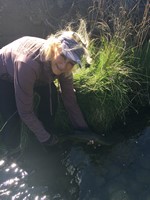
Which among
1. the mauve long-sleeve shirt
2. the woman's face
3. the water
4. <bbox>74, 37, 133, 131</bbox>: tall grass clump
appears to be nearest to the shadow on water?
the water

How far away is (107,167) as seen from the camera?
489cm

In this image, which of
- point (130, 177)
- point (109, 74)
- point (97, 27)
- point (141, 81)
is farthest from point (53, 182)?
point (97, 27)

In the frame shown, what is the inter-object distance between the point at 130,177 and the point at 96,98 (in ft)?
3.97

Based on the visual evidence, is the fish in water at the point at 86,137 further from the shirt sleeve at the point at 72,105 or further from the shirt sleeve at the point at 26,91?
the shirt sleeve at the point at 26,91

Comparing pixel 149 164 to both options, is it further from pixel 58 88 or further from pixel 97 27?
pixel 97 27

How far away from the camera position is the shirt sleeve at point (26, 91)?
4.12 m

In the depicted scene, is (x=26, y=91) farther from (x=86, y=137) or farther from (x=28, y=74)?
(x=86, y=137)

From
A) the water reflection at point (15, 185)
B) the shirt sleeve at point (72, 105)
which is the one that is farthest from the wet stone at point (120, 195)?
the shirt sleeve at point (72, 105)

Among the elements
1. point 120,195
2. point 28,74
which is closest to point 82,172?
point 120,195

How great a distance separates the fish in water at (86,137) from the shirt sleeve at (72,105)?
9 cm

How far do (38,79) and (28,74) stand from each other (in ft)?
1.24

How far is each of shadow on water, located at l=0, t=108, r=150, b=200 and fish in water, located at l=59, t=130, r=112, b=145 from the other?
83mm

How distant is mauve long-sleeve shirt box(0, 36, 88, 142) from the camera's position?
4141mm

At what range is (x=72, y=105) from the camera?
491cm
